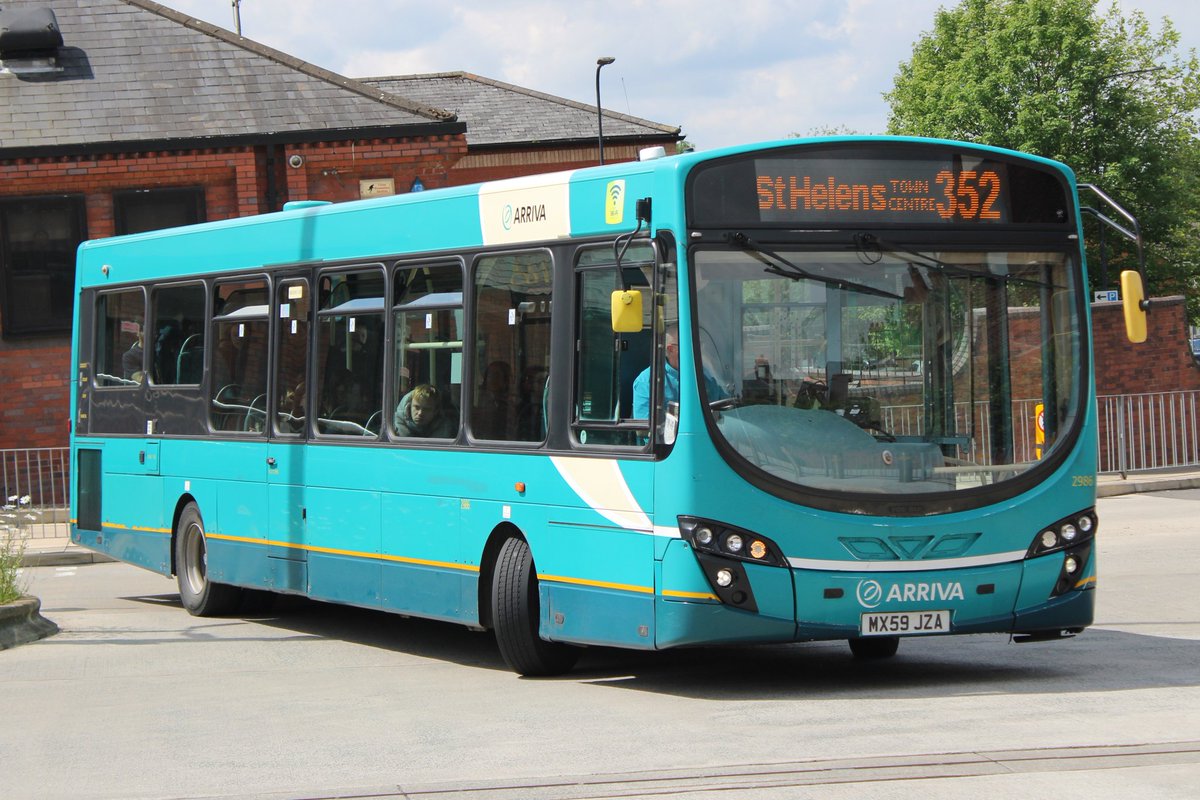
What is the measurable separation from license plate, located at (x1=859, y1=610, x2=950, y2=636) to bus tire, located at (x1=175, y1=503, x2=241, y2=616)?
691cm

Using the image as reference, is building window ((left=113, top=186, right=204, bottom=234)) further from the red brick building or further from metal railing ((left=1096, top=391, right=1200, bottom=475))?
metal railing ((left=1096, top=391, right=1200, bottom=475))

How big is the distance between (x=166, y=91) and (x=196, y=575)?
14.8 m

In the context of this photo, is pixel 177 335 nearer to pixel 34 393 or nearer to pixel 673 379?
pixel 673 379

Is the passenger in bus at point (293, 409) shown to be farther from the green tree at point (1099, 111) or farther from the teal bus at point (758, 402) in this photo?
the green tree at point (1099, 111)

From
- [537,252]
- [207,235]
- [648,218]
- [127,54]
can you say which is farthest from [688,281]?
[127,54]

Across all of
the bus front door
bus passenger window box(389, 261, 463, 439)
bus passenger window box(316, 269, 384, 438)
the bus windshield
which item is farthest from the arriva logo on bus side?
the bus front door

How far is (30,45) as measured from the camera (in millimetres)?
27344

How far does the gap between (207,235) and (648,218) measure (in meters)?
6.21

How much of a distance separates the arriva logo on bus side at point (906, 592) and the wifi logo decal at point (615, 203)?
239 centimetres

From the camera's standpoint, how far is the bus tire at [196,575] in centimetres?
1423

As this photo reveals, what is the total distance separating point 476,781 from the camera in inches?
279

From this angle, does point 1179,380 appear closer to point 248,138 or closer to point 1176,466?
point 1176,466

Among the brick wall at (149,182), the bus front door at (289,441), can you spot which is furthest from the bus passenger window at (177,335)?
the brick wall at (149,182)

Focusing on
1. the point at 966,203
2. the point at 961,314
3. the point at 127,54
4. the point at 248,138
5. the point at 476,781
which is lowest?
the point at 476,781
